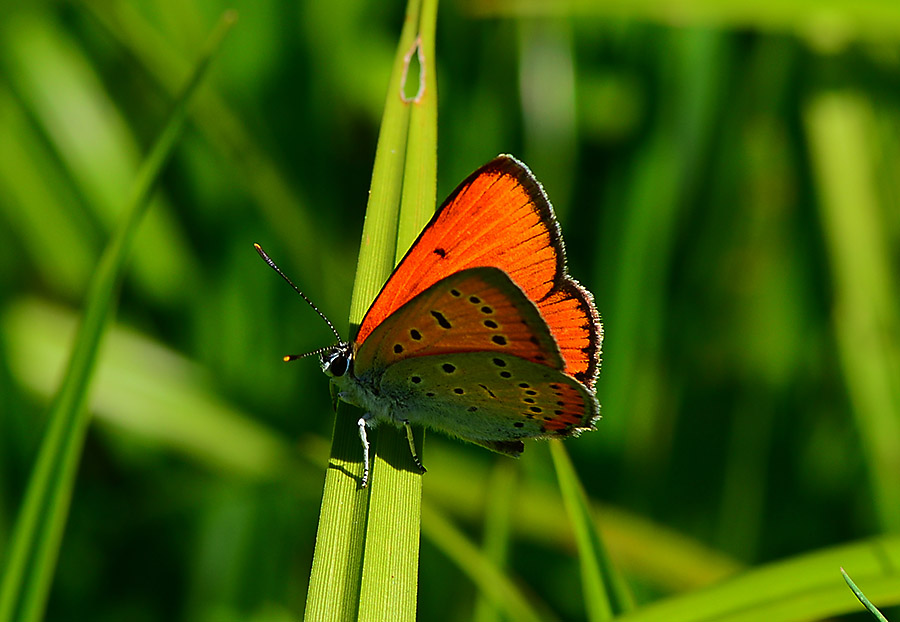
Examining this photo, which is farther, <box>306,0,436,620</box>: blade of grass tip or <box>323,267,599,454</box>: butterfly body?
<box>323,267,599,454</box>: butterfly body

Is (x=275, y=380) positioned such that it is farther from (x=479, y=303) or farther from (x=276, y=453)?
(x=479, y=303)

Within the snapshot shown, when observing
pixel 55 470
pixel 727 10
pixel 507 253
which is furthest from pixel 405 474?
pixel 727 10

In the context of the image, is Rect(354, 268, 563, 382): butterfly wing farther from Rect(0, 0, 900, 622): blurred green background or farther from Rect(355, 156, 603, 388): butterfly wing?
Rect(0, 0, 900, 622): blurred green background

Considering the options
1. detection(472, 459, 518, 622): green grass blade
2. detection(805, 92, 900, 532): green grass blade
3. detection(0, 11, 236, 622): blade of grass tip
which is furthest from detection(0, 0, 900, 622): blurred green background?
detection(0, 11, 236, 622): blade of grass tip

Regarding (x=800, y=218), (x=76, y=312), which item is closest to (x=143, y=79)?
(x=76, y=312)

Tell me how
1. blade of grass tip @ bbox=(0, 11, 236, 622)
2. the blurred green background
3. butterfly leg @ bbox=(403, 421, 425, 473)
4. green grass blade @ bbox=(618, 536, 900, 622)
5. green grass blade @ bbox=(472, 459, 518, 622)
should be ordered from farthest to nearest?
→ 1. the blurred green background
2. green grass blade @ bbox=(472, 459, 518, 622)
3. butterfly leg @ bbox=(403, 421, 425, 473)
4. blade of grass tip @ bbox=(0, 11, 236, 622)
5. green grass blade @ bbox=(618, 536, 900, 622)

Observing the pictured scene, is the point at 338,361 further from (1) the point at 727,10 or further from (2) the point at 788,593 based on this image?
(1) the point at 727,10

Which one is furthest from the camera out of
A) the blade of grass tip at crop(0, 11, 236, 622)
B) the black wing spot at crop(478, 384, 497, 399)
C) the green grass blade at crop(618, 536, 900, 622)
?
the black wing spot at crop(478, 384, 497, 399)

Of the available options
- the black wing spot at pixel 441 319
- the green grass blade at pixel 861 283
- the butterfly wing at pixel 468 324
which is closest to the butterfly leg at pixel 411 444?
the butterfly wing at pixel 468 324

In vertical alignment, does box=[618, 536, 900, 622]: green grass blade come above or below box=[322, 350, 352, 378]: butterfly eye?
below
